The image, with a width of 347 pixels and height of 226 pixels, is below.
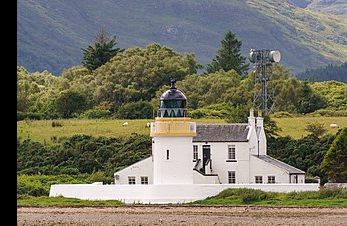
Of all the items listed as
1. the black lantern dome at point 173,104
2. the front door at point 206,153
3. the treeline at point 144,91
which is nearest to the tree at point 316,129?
the front door at point 206,153

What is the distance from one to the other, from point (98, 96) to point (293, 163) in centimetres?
2770

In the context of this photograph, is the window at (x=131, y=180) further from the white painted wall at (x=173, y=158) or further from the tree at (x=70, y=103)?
the tree at (x=70, y=103)

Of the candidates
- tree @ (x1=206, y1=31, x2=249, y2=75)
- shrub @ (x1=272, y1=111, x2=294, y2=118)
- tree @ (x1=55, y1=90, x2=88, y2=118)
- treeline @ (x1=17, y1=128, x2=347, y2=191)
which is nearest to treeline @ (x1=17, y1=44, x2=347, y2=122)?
tree @ (x1=55, y1=90, x2=88, y2=118)

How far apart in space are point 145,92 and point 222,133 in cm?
2943

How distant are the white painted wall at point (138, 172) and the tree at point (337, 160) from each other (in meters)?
6.47

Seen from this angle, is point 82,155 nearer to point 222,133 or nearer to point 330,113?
point 222,133

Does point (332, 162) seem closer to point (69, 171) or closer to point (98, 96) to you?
point (69, 171)

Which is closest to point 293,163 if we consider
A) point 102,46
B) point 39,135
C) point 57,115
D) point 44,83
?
point 39,135

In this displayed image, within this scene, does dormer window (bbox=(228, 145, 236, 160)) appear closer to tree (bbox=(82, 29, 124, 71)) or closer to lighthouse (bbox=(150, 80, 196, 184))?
lighthouse (bbox=(150, 80, 196, 184))

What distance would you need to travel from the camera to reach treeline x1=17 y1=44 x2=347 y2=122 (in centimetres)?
6631

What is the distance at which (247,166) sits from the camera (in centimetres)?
4150

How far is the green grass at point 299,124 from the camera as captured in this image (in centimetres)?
5119

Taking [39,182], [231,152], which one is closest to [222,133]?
[231,152]

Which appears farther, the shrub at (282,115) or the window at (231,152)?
the shrub at (282,115)
